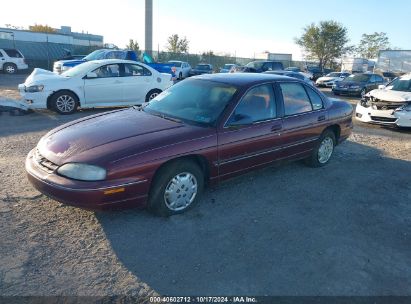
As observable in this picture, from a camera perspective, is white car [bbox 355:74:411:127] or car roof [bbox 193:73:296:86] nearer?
car roof [bbox 193:73:296:86]

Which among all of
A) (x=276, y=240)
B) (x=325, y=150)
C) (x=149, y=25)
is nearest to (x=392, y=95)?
(x=325, y=150)

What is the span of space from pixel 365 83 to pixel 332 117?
1493 centimetres

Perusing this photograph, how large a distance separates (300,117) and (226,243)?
2522mm

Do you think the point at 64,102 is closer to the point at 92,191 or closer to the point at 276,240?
the point at 92,191

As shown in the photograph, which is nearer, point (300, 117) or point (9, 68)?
point (300, 117)

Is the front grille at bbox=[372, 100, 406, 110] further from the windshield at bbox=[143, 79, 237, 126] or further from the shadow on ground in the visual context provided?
the windshield at bbox=[143, 79, 237, 126]

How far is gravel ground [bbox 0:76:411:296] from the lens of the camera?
2961 mm

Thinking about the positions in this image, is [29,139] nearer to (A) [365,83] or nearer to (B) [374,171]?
(B) [374,171]

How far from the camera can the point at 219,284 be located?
9.68 ft

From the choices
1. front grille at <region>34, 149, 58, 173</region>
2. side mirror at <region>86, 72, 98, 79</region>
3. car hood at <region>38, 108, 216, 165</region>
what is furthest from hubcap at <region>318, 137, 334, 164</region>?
side mirror at <region>86, 72, 98, 79</region>

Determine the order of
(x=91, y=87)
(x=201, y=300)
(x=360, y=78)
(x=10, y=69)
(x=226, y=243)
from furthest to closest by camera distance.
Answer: (x=10, y=69) < (x=360, y=78) < (x=91, y=87) < (x=226, y=243) < (x=201, y=300)

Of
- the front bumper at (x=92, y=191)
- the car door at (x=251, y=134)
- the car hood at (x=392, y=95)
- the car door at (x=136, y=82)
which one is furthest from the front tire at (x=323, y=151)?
the car door at (x=136, y=82)

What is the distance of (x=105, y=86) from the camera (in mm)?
9961

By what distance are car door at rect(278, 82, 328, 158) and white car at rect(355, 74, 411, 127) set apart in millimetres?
4679
